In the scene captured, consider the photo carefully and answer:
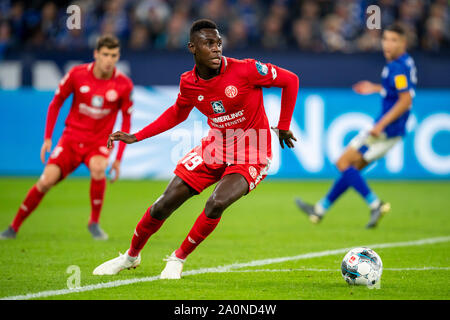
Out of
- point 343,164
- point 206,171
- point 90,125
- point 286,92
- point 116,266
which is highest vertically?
point 286,92

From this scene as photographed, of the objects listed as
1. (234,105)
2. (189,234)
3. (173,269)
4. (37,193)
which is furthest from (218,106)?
(37,193)

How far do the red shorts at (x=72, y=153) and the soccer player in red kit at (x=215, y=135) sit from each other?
2379 mm

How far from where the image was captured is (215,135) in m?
6.19

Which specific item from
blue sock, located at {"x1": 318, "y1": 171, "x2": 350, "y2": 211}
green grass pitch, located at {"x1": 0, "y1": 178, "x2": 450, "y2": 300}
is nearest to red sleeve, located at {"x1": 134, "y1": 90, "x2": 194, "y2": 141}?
green grass pitch, located at {"x1": 0, "y1": 178, "x2": 450, "y2": 300}

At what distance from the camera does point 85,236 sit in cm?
854

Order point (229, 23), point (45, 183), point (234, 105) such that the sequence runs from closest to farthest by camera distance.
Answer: point (234, 105)
point (45, 183)
point (229, 23)

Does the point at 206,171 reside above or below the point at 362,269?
above

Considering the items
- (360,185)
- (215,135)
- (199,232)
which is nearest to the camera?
(199,232)

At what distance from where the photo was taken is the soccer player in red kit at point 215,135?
19.1 ft

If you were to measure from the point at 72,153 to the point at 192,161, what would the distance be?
2.71m

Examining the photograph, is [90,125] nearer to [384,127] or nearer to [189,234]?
[189,234]

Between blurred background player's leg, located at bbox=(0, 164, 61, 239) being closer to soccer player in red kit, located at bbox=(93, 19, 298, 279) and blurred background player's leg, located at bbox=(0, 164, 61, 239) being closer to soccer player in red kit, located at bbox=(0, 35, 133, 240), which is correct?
soccer player in red kit, located at bbox=(0, 35, 133, 240)

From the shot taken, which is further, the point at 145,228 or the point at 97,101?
the point at 97,101
